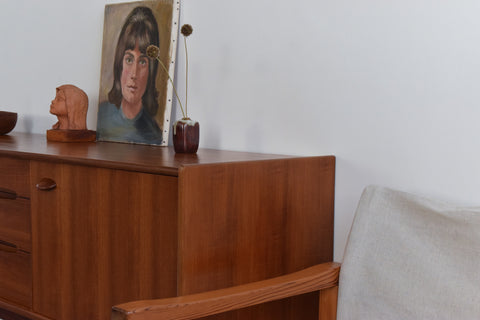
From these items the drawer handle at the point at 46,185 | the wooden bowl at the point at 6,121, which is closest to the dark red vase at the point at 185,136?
the drawer handle at the point at 46,185

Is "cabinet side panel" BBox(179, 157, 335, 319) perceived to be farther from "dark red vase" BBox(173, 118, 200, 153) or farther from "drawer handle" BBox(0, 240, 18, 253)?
"drawer handle" BBox(0, 240, 18, 253)

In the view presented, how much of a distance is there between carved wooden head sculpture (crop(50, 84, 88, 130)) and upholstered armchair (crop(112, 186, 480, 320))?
1.21 meters

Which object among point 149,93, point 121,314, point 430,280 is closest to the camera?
point 121,314

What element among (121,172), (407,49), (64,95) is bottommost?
(121,172)

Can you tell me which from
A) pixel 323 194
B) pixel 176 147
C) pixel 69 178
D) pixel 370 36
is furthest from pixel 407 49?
pixel 69 178

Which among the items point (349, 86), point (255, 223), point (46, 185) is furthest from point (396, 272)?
point (46, 185)

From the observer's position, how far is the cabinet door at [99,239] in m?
1.35

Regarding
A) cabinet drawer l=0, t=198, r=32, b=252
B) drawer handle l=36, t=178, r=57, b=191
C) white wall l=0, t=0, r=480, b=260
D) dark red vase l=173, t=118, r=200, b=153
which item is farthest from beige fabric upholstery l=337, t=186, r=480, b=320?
cabinet drawer l=0, t=198, r=32, b=252

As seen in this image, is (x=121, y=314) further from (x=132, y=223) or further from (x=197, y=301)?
(x=132, y=223)

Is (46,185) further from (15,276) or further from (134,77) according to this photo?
(134,77)

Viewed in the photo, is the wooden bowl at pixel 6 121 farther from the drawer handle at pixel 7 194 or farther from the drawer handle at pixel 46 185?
the drawer handle at pixel 46 185

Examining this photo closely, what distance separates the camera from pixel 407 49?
5.08 feet

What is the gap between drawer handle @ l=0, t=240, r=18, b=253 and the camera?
5.59 feet

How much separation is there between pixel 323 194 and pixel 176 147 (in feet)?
1.58
